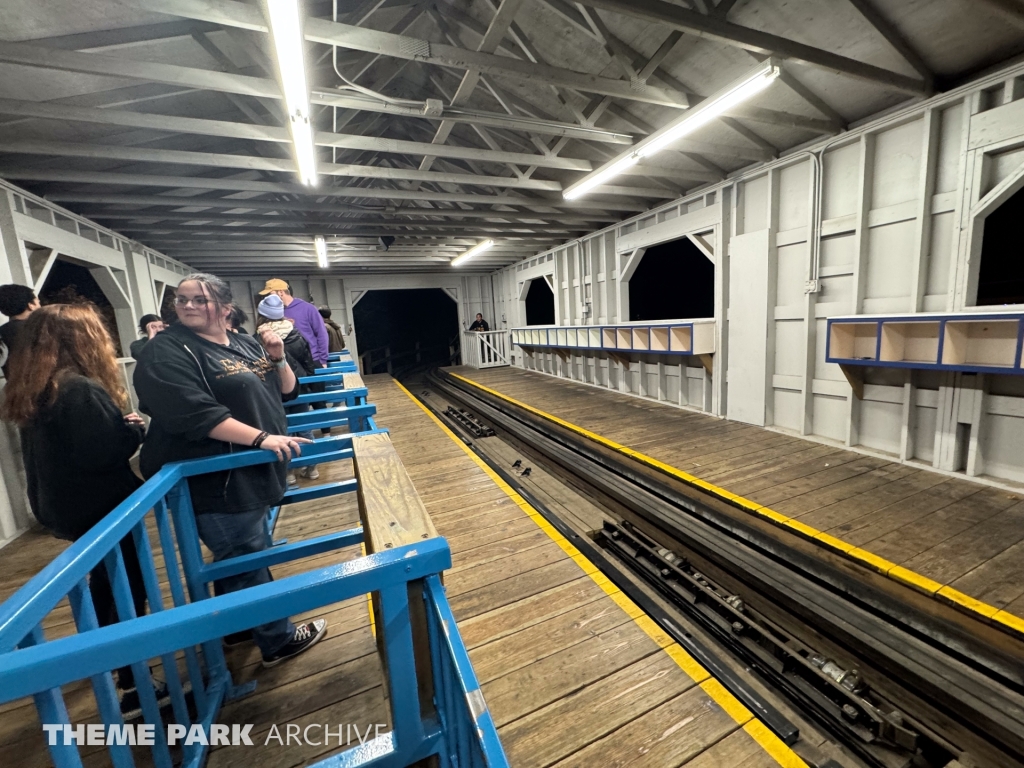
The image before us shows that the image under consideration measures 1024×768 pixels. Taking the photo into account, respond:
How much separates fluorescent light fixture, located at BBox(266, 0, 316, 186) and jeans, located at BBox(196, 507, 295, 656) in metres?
2.47

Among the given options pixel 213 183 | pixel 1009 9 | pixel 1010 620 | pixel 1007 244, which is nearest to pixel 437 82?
pixel 213 183

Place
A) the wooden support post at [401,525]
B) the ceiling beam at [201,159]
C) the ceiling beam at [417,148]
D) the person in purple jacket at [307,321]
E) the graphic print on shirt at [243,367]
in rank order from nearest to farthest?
the wooden support post at [401,525] < the graphic print on shirt at [243,367] < the ceiling beam at [201,159] < the ceiling beam at [417,148] < the person in purple jacket at [307,321]

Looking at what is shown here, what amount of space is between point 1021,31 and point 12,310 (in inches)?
284

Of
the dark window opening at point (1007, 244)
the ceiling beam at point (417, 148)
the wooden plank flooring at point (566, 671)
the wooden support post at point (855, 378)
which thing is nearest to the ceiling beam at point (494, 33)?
the ceiling beam at point (417, 148)

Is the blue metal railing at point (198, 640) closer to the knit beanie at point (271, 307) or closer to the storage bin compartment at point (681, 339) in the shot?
the knit beanie at point (271, 307)

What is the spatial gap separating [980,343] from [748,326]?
2277 millimetres

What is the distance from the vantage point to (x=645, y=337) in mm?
6984

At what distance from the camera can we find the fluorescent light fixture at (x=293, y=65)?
6.78 ft

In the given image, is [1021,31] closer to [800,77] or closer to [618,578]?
[800,77]

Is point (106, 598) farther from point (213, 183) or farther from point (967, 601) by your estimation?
point (213, 183)

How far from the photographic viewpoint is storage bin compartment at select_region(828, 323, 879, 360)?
14.0 ft

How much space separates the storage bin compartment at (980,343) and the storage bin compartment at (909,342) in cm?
24

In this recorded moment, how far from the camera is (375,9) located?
3.66m

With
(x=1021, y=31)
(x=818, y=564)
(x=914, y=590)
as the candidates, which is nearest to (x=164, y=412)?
(x=818, y=564)
